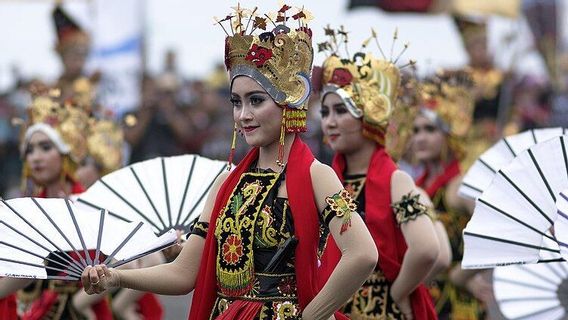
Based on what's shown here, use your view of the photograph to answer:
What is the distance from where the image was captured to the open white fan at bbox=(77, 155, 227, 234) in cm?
672

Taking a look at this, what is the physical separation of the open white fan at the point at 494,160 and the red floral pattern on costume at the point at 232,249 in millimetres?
2567

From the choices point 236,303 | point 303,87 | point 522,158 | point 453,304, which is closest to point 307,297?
point 236,303

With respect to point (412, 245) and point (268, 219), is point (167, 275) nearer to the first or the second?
point (268, 219)

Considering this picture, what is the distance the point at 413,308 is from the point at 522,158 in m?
1.22

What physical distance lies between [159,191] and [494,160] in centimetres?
212

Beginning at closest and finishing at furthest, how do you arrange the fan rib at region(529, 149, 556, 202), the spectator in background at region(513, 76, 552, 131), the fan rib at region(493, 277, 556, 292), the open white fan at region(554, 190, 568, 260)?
the open white fan at region(554, 190, 568, 260)
the fan rib at region(529, 149, 556, 202)
the fan rib at region(493, 277, 556, 292)
the spectator in background at region(513, 76, 552, 131)

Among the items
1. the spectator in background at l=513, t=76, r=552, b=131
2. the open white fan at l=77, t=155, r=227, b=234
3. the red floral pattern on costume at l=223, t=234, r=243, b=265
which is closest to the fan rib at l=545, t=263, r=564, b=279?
the open white fan at l=77, t=155, r=227, b=234

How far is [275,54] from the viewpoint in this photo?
5.79 metres

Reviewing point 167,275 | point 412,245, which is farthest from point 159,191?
point 412,245

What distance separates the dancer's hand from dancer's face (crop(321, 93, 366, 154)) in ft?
7.55

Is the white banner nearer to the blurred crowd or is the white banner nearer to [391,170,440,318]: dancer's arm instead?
the blurred crowd

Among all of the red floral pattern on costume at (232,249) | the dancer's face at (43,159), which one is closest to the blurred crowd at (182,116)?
the dancer's face at (43,159)

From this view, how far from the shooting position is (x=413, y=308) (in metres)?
7.49

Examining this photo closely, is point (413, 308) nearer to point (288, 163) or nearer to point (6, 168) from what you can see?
point (288, 163)
